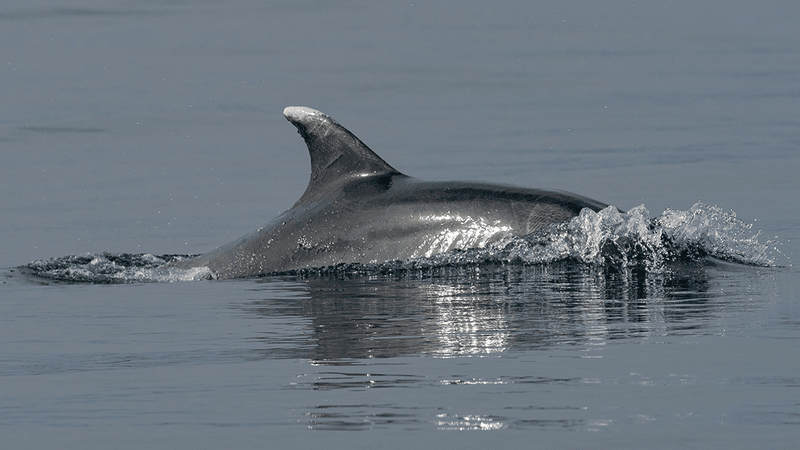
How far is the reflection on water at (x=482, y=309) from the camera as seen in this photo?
7781 millimetres

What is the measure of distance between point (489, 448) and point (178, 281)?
1146 centimetres

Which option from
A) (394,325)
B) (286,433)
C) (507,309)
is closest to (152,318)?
(394,325)

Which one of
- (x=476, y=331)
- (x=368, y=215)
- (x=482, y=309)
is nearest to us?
(x=476, y=331)

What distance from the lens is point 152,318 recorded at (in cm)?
1045

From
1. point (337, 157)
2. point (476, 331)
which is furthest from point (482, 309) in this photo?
point (337, 157)

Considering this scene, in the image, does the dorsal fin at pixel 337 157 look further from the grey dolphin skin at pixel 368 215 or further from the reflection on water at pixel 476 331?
the reflection on water at pixel 476 331

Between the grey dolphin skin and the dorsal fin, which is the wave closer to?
the grey dolphin skin

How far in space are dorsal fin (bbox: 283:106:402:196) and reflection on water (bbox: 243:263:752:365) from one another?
209cm

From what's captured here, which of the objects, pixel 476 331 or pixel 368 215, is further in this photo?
pixel 368 215

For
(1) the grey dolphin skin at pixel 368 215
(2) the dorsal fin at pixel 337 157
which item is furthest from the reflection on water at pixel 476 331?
(2) the dorsal fin at pixel 337 157

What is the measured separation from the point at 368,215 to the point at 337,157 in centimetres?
128

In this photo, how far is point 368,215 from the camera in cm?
1469

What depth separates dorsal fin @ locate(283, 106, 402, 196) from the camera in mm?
15477

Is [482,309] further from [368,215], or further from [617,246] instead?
[368,215]
